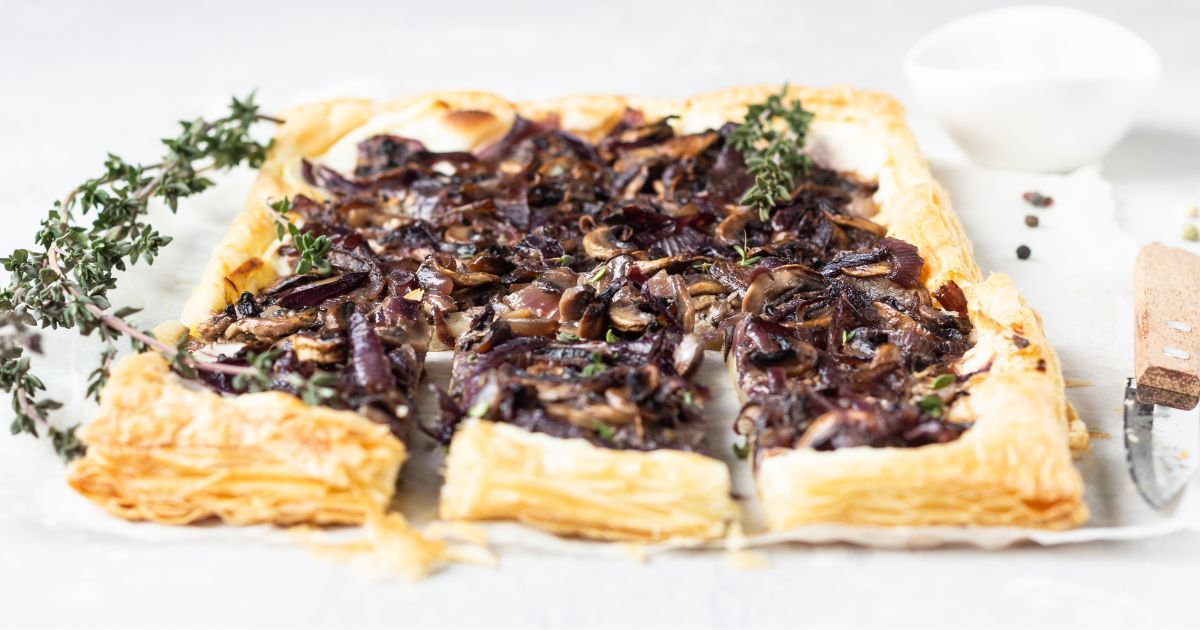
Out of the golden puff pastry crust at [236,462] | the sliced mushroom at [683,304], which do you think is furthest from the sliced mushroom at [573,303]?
the golden puff pastry crust at [236,462]

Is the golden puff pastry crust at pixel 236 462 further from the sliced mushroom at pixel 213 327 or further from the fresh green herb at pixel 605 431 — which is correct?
the sliced mushroom at pixel 213 327

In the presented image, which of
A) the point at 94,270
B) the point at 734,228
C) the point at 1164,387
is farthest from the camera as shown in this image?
the point at 734,228

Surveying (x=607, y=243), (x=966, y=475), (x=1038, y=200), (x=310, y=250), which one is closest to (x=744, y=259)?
(x=607, y=243)

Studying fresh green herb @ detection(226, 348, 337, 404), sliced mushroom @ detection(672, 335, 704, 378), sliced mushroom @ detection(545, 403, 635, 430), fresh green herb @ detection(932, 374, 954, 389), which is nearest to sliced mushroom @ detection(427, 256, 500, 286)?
fresh green herb @ detection(226, 348, 337, 404)

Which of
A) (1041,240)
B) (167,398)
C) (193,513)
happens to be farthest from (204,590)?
(1041,240)

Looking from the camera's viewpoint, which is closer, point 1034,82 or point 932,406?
point 932,406

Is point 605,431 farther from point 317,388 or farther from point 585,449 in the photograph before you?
point 317,388

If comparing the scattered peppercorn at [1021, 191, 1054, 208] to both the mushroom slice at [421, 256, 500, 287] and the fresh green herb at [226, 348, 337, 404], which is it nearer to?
the mushroom slice at [421, 256, 500, 287]
